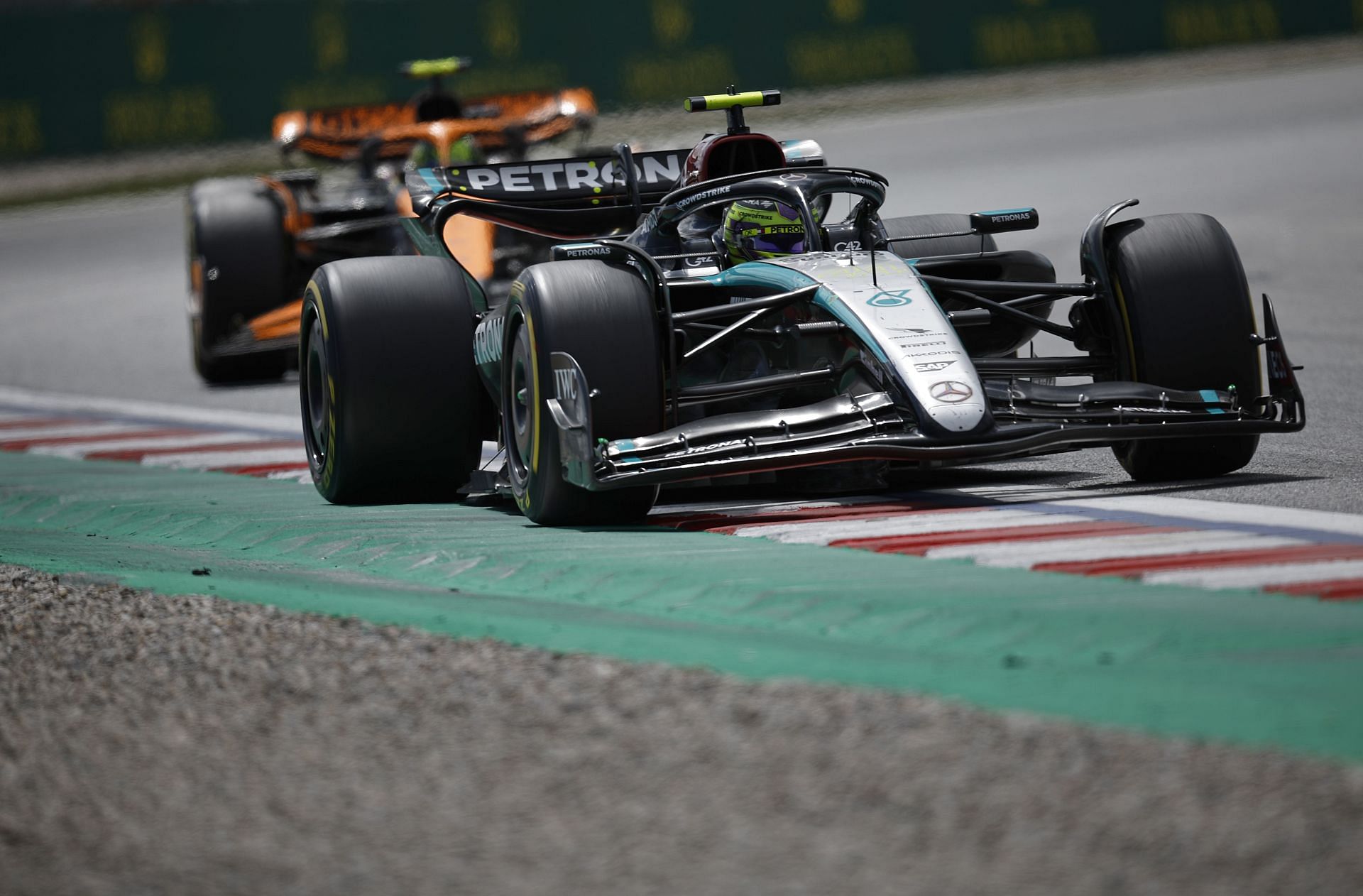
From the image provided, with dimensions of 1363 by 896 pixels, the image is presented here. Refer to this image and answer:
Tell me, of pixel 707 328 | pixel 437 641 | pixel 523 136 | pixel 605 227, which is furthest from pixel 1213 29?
pixel 437 641

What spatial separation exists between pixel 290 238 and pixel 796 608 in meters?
8.79

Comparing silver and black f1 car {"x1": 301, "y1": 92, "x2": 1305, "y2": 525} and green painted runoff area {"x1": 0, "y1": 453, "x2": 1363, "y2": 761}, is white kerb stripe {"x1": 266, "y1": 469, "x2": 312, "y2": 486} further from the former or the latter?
green painted runoff area {"x1": 0, "y1": 453, "x2": 1363, "y2": 761}

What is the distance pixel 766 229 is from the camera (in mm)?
7168

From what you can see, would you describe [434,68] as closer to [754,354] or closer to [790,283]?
[754,354]

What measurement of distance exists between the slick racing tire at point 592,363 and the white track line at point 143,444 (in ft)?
13.7

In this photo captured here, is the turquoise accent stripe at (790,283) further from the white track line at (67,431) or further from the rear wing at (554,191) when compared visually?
the white track line at (67,431)

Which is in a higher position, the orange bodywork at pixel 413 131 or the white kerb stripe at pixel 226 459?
the orange bodywork at pixel 413 131

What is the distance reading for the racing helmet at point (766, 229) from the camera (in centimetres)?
717

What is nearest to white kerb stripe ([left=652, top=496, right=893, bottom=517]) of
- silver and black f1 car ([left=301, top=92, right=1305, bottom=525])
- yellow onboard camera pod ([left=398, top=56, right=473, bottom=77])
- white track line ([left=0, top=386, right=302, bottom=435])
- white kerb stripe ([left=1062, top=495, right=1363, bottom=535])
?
silver and black f1 car ([left=301, top=92, right=1305, bottom=525])

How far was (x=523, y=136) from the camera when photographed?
14359 millimetres

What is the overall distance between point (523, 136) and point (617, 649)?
10201mm

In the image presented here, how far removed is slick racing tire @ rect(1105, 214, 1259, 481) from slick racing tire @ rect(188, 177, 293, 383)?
7285 millimetres

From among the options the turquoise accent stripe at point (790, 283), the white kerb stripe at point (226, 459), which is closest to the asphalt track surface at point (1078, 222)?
the turquoise accent stripe at point (790, 283)

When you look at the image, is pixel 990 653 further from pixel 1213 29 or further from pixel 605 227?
pixel 1213 29
